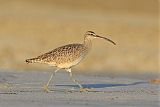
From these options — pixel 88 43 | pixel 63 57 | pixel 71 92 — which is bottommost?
pixel 71 92

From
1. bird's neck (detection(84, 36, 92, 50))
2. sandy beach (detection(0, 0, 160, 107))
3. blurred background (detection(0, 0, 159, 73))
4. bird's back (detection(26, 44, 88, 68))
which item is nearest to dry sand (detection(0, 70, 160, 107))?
sandy beach (detection(0, 0, 160, 107))

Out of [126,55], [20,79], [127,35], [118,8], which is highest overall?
[118,8]

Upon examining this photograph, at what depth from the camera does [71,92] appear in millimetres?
15062

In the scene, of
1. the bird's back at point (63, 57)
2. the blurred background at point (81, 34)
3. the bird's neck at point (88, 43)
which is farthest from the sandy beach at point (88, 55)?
the bird's neck at point (88, 43)

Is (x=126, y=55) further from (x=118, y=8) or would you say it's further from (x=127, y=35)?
(x=118, y=8)

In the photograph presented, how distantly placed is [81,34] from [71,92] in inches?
696

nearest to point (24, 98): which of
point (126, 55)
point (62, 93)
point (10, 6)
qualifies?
point (62, 93)

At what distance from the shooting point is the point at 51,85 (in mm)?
16234

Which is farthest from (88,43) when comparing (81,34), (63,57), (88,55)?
(81,34)

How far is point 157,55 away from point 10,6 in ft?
53.1

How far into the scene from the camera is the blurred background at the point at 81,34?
27.2m

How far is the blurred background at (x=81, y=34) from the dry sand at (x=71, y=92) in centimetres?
539

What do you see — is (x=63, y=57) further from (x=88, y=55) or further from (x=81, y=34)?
(x=81, y=34)

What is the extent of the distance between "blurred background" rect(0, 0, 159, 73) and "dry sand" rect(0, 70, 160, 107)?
5.39m
